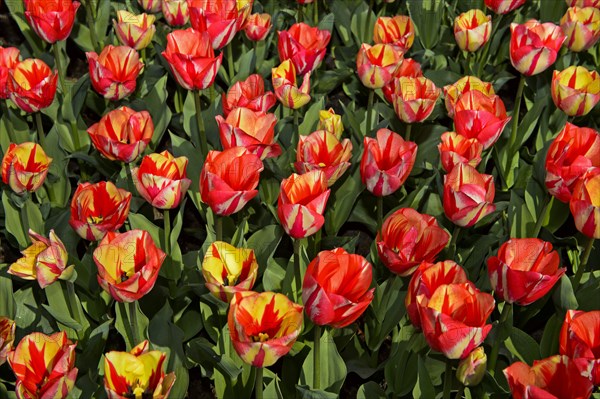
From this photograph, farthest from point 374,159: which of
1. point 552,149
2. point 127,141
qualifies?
point 127,141

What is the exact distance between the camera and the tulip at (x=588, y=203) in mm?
1576

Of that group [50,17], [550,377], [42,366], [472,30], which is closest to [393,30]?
[472,30]

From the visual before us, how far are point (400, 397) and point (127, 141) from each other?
0.93 metres

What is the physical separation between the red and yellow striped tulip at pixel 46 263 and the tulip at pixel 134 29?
872 millimetres

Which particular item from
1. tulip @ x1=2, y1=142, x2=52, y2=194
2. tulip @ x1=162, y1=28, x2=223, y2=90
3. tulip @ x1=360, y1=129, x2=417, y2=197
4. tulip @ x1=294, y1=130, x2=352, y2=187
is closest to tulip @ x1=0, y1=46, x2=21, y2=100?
tulip @ x1=2, y1=142, x2=52, y2=194

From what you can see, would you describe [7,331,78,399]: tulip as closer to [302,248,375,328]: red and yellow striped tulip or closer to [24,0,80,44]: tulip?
[302,248,375,328]: red and yellow striped tulip

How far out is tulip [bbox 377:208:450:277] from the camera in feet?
5.08

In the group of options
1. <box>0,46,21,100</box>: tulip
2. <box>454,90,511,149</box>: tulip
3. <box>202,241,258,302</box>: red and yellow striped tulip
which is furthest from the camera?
<box>0,46,21,100</box>: tulip

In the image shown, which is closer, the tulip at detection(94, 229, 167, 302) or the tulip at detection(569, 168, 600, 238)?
the tulip at detection(94, 229, 167, 302)

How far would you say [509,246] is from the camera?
1.48m

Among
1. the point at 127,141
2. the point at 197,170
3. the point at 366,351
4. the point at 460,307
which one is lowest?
the point at 366,351

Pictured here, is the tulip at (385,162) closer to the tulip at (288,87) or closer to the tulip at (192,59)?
the tulip at (288,87)

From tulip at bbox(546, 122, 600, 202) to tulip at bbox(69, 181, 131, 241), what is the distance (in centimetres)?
93

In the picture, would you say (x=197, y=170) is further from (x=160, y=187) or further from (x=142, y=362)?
(x=142, y=362)
